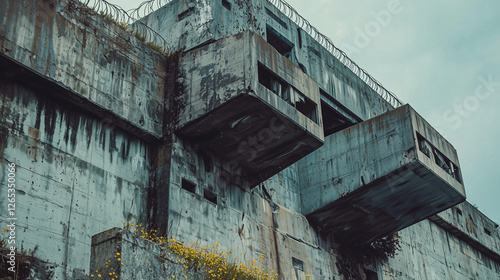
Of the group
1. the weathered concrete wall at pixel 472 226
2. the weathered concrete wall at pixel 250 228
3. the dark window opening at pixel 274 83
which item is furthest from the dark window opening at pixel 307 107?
the weathered concrete wall at pixel 472 226

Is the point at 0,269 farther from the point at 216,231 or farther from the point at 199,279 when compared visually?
the point at 216,231

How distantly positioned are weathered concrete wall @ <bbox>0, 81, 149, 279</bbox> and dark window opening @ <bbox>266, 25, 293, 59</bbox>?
6095mm

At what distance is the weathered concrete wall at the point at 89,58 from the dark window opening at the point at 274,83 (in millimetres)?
2193

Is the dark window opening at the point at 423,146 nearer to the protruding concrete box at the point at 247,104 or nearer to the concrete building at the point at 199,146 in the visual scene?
the concrete building at the point at 199,146

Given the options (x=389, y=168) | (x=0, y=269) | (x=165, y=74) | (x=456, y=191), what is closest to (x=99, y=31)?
(x=165, y=74)

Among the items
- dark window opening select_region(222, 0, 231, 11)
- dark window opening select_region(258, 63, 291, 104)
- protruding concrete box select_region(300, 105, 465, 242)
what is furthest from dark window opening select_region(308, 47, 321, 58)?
dark window opening select_region(258, 63, 291, 104)

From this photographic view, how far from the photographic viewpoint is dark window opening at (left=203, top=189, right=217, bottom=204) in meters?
15.0

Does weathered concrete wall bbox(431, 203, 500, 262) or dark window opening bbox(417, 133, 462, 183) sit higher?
weathered concrete wall bbox(431, 203, 500, 262)

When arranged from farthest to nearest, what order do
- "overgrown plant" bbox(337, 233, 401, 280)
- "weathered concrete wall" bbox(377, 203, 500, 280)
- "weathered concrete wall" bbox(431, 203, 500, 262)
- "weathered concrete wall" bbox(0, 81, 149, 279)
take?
"weathered concrete wall" bbox(431, 203, 500, 262)
"weathered concrete wall" bbox(377, 203, 500, 280)
"overgrown plant" bbox(337, 233, 401, 280)
"weathered concrete wall" bbox(0, 81, 149, 279)

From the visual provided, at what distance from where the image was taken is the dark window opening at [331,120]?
19497mm

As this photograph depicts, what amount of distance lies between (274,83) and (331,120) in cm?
503

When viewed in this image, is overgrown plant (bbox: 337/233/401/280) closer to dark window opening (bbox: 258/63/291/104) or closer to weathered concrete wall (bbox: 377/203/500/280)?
weathered concrete wall (bbox: 377/203/500/280)

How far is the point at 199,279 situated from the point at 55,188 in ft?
10.1

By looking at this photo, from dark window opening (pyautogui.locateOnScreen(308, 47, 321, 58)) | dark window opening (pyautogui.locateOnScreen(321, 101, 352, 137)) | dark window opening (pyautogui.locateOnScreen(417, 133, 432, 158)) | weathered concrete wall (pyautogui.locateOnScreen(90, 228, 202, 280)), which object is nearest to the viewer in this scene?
weathered concrete wall (pyautogui.locateOnScreen(90, 228, 202, 280))
